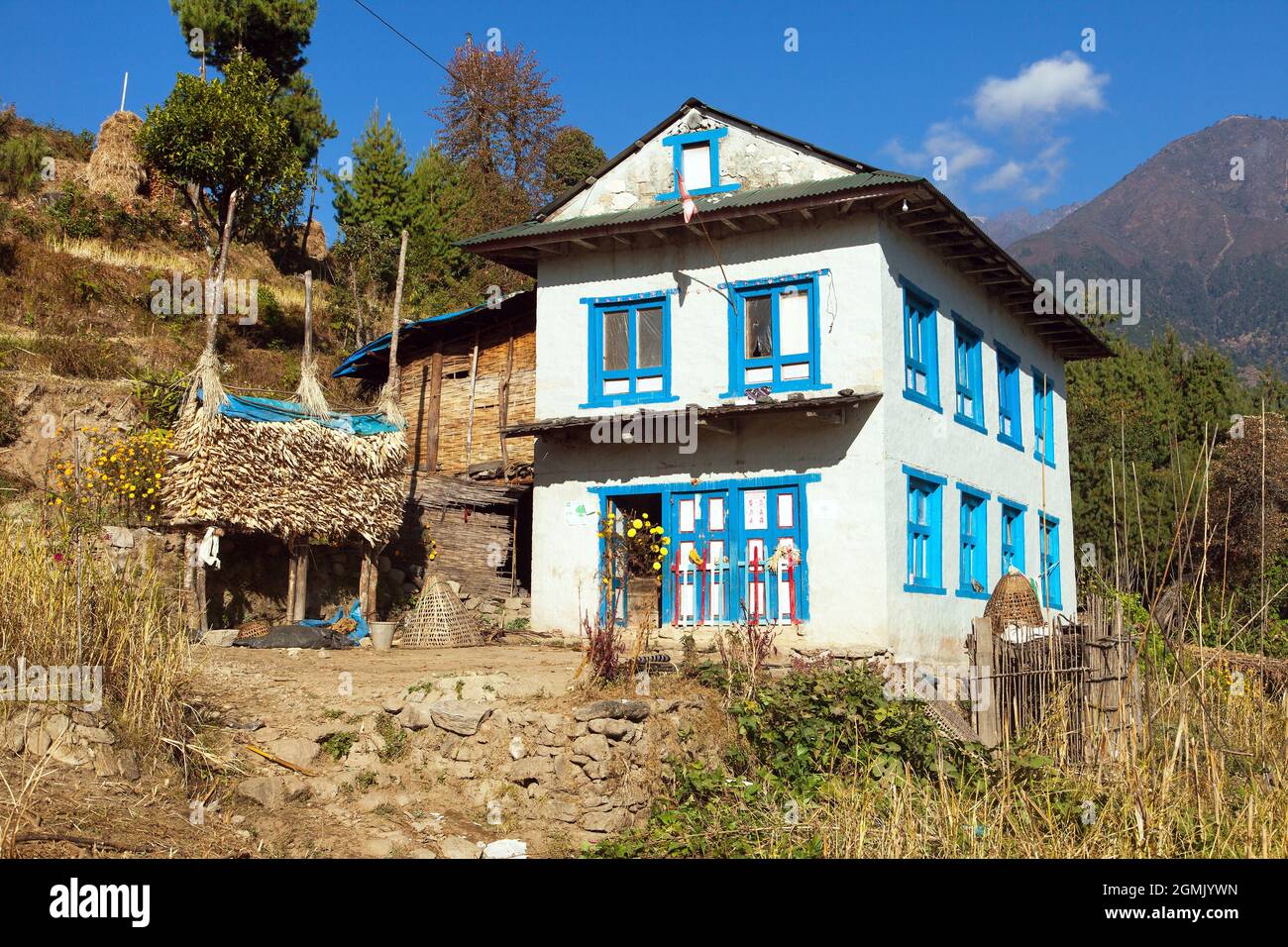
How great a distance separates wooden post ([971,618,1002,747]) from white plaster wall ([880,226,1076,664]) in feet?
9.92

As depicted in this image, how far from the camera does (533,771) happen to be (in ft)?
35.2

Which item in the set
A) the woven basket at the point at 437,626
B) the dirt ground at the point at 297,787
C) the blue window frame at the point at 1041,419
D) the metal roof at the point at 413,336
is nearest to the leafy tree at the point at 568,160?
the metal roof at the point at 413,336

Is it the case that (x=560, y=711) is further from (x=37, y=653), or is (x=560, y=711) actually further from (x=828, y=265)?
(x=828, y=265)

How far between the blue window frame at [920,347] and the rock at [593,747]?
26.1ft

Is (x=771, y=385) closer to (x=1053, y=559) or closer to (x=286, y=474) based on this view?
(x=286, y=474)

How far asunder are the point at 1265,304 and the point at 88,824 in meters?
210

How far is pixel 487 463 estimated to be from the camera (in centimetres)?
2227


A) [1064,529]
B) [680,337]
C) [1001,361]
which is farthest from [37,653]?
[1064,529]

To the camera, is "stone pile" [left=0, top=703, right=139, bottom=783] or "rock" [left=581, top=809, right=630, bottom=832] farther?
"rock" [left=581, top=809, right=630, bottom=832]

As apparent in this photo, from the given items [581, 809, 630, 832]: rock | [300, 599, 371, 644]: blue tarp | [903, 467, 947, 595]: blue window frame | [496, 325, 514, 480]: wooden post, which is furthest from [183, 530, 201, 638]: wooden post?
[903, 467, 947, 595]: blue window frame

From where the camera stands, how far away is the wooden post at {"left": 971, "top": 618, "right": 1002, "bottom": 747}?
11.1 metres

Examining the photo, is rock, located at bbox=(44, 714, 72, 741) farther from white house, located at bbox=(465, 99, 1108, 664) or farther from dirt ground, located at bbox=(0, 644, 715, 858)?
white house, located at bbox=(465, 99, 1108, 664)

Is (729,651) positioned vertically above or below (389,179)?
below

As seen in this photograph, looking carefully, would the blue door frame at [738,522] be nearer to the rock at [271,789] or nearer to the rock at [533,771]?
the rock at [533,771]
